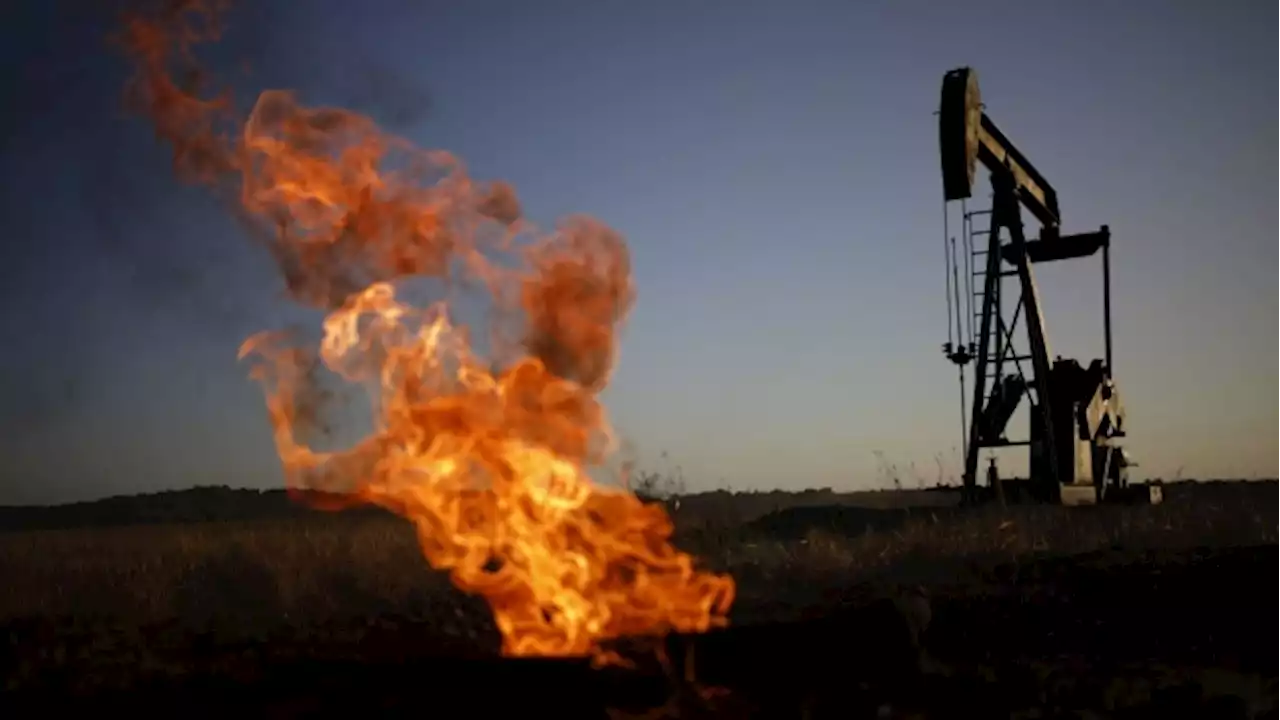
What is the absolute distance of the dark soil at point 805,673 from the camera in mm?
9695

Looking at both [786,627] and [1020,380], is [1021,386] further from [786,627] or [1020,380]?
Answer: [786,627]

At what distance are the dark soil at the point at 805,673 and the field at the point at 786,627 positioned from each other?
0.03 m

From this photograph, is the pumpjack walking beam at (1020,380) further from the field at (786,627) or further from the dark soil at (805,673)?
the dark soil at (805,673)

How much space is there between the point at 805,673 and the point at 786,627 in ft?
2.04

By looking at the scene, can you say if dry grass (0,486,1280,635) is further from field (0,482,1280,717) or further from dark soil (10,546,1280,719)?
dark soil (10,546,1280,719)

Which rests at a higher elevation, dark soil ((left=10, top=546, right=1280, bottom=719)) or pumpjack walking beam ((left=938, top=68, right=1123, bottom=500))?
pumpjack walking beam ((left=938, top=68, right=1123, bottom=500))

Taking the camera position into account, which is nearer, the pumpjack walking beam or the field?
the field

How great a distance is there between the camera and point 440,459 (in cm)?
1285

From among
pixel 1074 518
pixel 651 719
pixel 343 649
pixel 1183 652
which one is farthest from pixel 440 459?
pixel 1074 518

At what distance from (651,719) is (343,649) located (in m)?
5.53

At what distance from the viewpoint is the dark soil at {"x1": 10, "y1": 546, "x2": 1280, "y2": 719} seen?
382 inches

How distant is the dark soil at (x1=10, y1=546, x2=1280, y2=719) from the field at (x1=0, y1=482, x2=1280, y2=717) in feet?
0.10

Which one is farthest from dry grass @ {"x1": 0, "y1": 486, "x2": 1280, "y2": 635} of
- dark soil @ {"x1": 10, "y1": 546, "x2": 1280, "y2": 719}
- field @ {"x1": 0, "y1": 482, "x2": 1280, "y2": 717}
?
dark soil @ {"x1": 10, "y1": 546, "x2": 1280, "y2": 719}

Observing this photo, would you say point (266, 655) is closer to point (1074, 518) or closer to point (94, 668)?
point (94, 668)
